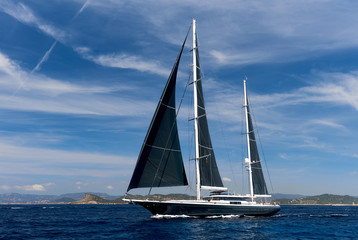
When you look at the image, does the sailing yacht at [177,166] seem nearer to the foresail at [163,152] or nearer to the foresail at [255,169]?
the foresail at [163,152]

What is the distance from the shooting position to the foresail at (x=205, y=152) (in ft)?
124

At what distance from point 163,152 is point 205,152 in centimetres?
669

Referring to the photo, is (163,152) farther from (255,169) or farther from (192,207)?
(255,169)

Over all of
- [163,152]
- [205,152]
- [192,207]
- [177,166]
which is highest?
[205,152]

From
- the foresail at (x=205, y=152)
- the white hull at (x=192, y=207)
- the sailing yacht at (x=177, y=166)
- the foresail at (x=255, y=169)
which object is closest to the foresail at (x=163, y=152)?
the sailing yacht at (x=177, y=166)

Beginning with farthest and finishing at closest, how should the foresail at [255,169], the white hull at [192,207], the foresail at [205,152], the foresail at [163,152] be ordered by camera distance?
the foresail at [255,169] < the foresail at [205,152] < the white hull at [192,207] < the foresail at [163,152]

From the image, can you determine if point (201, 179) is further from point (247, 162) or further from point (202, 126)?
point (247, 162)

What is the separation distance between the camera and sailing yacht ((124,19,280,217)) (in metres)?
33.2

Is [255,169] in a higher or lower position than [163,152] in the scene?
lower

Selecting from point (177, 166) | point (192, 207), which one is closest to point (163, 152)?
point (177, 166)

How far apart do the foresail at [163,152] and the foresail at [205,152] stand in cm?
357

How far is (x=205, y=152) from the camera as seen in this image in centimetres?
3847

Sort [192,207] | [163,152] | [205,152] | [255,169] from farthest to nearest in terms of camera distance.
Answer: [255,169] < [205,152] < [192,207] < [163,152]

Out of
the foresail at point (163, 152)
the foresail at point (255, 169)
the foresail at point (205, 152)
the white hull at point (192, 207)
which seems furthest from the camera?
the foresail at point (255, 169)
